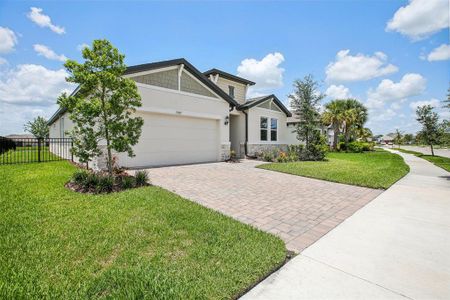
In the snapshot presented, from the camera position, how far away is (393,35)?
10.4m

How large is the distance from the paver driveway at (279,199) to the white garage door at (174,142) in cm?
210

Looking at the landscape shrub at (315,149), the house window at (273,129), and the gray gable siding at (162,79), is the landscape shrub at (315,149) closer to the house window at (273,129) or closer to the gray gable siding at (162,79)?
the house window at (273,129)

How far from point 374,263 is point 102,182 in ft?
21.1

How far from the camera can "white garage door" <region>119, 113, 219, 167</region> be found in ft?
34.6

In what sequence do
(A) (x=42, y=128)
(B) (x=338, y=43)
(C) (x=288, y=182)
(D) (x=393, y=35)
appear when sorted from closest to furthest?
(C) (x=288, y=182) → (D) (x=393, y=35) → (B) (x=338, y=43) → (A) (x=42, y=128)

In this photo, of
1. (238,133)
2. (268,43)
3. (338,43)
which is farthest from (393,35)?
(238,133)

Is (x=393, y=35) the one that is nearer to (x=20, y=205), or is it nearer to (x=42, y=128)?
(x=20, y=205)

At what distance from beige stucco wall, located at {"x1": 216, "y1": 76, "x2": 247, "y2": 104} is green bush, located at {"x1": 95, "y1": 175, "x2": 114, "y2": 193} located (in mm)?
12812

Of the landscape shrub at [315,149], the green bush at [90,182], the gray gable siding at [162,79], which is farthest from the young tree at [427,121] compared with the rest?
the green bush at [90,182]

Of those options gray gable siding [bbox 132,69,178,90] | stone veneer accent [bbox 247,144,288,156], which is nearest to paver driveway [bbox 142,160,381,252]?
gray gable siding [bbox 132,69,178,90]

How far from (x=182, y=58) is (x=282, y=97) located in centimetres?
993

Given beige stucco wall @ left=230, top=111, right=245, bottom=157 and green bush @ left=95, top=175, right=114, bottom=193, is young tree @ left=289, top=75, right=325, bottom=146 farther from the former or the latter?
green bush @ left=95, top=175, right=114, bottom=193

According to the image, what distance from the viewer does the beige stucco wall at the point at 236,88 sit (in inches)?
690

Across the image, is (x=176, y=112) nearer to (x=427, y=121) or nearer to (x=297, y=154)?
(x=297, y=154)
